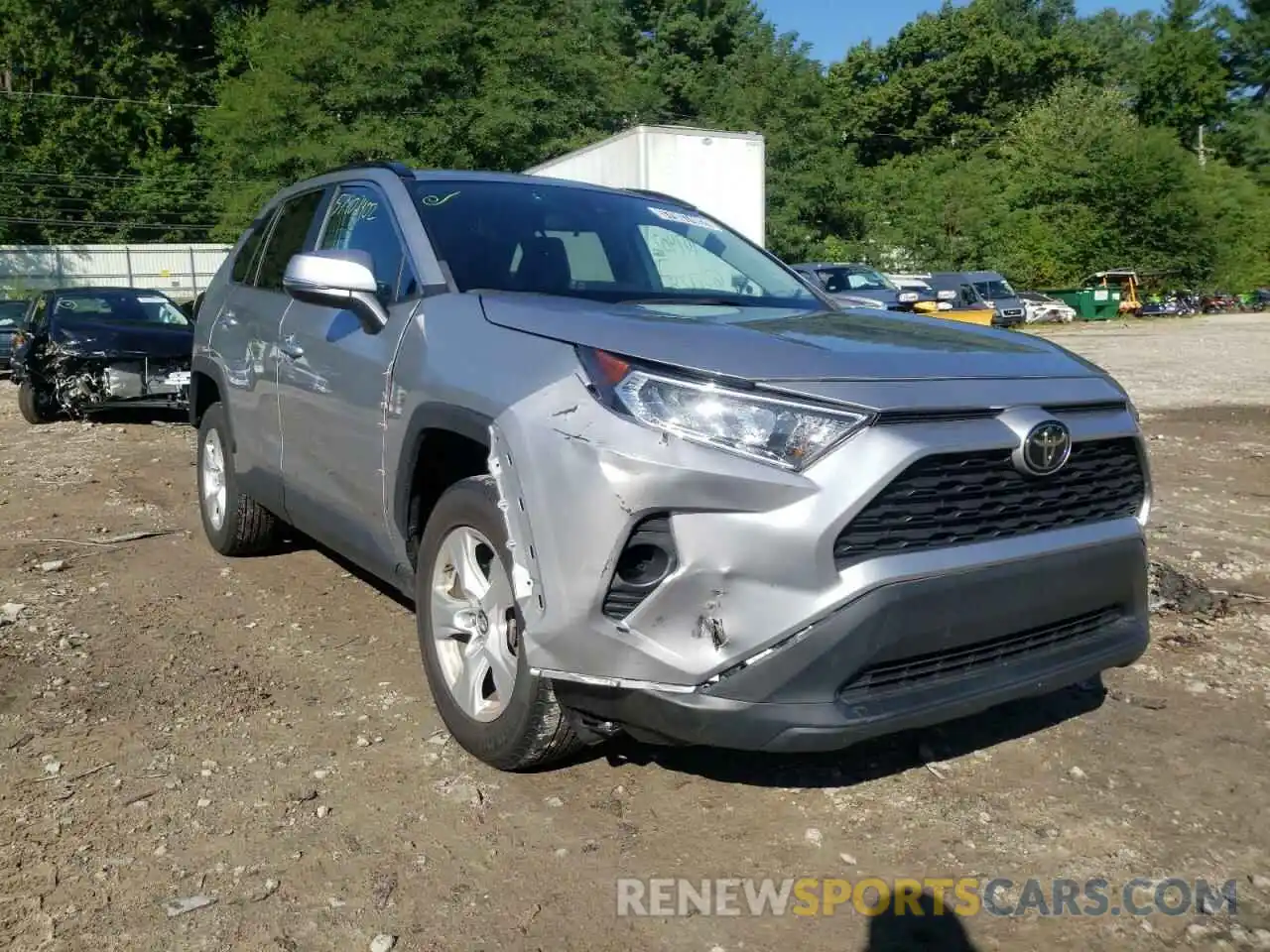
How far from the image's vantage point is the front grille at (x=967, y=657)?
8.61 feet

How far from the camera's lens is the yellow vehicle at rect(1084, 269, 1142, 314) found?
42.7 meters

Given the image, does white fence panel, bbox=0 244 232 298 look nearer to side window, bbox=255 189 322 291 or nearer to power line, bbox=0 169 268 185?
power line, bbox=0 169 268 185

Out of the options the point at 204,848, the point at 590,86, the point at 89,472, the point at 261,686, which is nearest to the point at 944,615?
the point at 204,848

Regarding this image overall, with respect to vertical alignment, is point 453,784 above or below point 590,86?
below

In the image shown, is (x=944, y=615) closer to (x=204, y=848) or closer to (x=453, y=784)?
(x=453, y=784)

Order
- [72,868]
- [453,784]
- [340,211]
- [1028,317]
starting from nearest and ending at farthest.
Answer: [72,868] < [453,784] < [340,211] < [1028,317]

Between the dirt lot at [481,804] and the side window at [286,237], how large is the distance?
1.50 m

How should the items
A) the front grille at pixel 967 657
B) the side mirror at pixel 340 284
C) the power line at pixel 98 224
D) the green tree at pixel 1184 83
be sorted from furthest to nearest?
the green tree at pixel 1184 83 → the power line at pixel 98 224 → the side mirror at pixel 340 284 → the front grille at pixel 967 657

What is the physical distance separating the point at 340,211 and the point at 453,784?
8.02ft

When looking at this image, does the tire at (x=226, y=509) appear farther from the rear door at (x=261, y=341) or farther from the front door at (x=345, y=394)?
the front door at (x=345, y=394)

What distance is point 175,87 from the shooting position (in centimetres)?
5284

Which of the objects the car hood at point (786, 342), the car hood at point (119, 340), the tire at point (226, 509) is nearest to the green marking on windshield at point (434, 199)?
the car hood at point (786, 342)

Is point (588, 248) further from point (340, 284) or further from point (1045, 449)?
point (1045, 449)

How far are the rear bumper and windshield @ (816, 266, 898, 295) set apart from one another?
18.2m
